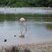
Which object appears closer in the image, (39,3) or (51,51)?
(51,51)

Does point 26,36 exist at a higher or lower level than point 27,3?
lower

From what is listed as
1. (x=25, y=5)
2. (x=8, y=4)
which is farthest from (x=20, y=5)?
(x=8, y=4)

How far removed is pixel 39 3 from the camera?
4966 centimetres

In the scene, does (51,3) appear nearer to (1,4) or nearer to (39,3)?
(39,3)

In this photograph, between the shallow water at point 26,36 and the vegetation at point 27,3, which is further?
the vegetation at point 27,3

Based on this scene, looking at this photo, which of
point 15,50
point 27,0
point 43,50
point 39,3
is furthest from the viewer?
Result: point 27,0

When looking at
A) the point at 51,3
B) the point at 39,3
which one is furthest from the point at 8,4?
the point at 51,3

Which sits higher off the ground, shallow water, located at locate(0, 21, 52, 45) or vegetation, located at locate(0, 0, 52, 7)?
vegetation, located at locate(0, 0, 52, 7)

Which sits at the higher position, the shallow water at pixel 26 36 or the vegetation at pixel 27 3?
the vegetation at pixel 27 3

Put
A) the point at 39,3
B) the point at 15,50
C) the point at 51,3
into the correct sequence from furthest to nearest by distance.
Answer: the point at 39,3 < the point at 51,3 < the point at 15,50

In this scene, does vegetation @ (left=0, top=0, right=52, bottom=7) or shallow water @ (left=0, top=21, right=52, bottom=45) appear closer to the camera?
shallow water @ (left=0, top=21, right=52, bottom=45)

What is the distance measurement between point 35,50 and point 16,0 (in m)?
47.8

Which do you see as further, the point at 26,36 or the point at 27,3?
the point at 27,3

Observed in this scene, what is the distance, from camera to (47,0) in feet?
159
